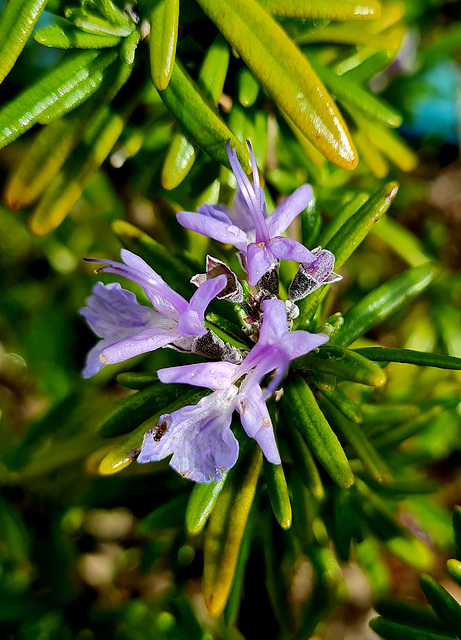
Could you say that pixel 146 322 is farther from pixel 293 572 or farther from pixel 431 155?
pixel 431 155

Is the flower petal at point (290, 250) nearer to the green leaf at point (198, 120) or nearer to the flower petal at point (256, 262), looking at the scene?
the flower petal at point (256, 262)

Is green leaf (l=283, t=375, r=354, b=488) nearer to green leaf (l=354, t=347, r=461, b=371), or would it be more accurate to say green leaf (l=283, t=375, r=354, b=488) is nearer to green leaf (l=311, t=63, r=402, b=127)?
green leaf (l=354, t=347, r=461, b=371)

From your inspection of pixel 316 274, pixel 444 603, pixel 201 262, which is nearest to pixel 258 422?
pixel 316 274

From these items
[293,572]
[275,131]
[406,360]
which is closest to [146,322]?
[406,360]

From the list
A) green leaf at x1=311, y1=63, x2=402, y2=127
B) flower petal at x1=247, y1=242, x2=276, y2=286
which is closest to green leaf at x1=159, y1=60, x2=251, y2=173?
flower petal at x1=247, y1=242, x2=276, y2=286

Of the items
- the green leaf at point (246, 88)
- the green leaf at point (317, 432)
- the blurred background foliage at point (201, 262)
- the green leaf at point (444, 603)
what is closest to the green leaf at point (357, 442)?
the blurred background foliage at point (201, 262)

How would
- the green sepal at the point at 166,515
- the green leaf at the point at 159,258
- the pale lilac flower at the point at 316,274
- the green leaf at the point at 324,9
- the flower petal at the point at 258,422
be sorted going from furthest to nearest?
the green sepal at the point at 166,515, the green leaf at the point at 159,258, the green leaf at the point at 324,9, the pale lilac flower at the point at 316,274, the flower petal at the point at 258,422
